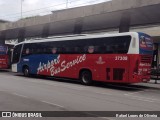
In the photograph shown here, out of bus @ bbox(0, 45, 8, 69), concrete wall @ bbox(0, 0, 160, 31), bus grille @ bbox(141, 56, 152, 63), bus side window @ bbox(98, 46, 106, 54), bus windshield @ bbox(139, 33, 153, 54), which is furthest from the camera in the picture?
bus @ bbox(0, 45, 8, 69)

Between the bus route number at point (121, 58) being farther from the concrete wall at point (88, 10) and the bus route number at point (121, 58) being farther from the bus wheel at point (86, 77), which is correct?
the concrete wall at point (88, 10)

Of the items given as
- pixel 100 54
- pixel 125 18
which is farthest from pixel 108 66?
pixel 125 18

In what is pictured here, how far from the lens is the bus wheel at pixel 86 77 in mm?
19531

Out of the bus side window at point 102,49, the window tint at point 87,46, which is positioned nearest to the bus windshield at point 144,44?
the window tint at point 87,46

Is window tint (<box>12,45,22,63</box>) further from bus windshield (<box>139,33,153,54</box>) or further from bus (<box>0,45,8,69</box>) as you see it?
bus windshield (<box>139,33,153,54</box>)

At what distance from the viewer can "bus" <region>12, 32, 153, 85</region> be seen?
17141 mm

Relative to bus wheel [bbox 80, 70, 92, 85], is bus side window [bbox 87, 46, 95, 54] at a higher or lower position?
higher

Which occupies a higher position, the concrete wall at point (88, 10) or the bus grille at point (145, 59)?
the concrete wall at point (88, 10)

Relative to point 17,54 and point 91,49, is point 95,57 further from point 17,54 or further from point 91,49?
point 17,54

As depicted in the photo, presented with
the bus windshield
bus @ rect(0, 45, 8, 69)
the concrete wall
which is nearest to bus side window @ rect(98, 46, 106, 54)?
the bus windshield

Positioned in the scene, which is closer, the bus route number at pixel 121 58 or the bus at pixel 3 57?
the bus route number at pixel 121 58

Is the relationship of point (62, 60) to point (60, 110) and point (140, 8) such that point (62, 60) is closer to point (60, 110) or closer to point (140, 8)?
point (140, 8)

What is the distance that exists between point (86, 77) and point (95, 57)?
1517 millimetres

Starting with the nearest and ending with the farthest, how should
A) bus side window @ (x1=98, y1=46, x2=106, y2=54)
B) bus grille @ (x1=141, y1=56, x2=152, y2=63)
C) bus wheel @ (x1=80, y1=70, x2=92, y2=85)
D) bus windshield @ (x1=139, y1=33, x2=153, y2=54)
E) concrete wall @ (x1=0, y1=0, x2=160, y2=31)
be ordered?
bus windshield @ (x1=139, y1=33, x2=153, y2=54), bus grille @ (x1=141, y1=56, x2=152, y2=63), bus side window @ (x1=98, y1=46, x2=106, y2=54), bus wheel @ (x1=80, y1=70, x2=92, y2=85), concrete wall @ (x1=0, y1=0, x2=160, y2=31)
